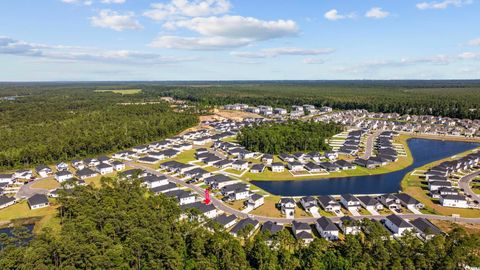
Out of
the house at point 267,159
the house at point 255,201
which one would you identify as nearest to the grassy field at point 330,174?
the house at point 267,159

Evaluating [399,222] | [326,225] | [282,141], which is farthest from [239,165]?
[399,222]

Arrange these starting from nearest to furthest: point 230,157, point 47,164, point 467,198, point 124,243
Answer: point 124,243 < point 467,198 < point 47,164 < point 230,157

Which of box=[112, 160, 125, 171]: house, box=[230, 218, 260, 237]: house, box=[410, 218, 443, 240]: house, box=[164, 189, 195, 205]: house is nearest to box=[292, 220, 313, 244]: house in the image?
box=[230, 218, 260, 237]: house

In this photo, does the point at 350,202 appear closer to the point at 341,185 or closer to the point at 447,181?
the point at 341,185

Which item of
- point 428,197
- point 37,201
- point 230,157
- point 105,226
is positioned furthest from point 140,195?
point 428,197

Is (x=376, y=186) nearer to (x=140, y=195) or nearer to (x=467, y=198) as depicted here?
(x=467, y=198)

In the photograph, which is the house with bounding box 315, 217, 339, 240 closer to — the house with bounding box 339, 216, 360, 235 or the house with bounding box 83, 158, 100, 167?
the house with bounding box 339, 216, 360, 235

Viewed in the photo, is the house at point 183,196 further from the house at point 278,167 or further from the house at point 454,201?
the house at point 454,201
